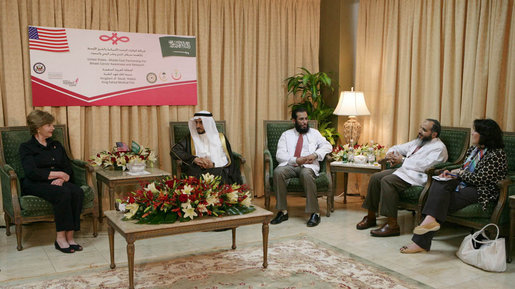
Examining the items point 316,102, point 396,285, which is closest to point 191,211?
point 396,285

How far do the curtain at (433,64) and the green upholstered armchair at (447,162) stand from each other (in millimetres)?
193

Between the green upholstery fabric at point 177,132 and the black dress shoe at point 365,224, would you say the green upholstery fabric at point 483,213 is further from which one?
the green upholstery fabric at point 177,132

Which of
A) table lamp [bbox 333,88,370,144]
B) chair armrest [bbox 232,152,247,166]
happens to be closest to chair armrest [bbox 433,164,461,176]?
table lamp [bbox 333,88,370,144]

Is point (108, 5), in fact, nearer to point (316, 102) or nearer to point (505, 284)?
point (316, 102)

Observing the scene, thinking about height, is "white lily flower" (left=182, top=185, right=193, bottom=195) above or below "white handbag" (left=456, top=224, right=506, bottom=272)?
above

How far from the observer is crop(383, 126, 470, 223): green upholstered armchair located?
4.13 metres

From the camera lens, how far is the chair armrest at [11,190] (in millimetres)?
3742

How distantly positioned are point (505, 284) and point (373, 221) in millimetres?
1577

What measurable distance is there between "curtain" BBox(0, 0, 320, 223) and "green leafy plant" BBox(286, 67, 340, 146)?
0.19 m

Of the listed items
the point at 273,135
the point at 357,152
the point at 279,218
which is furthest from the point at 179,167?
the point at 357,152

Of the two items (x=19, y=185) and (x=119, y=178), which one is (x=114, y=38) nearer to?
(x=119, y=178)

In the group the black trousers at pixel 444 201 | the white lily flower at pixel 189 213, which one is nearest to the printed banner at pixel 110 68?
the white lily flower at pixel 189 213

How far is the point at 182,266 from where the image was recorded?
3.44m

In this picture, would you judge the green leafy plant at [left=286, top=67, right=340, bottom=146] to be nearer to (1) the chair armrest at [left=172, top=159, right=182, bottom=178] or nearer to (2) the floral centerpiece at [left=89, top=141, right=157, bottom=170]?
(1) the chair armrest at [left=172, top=159, right=182, bottom=178]
